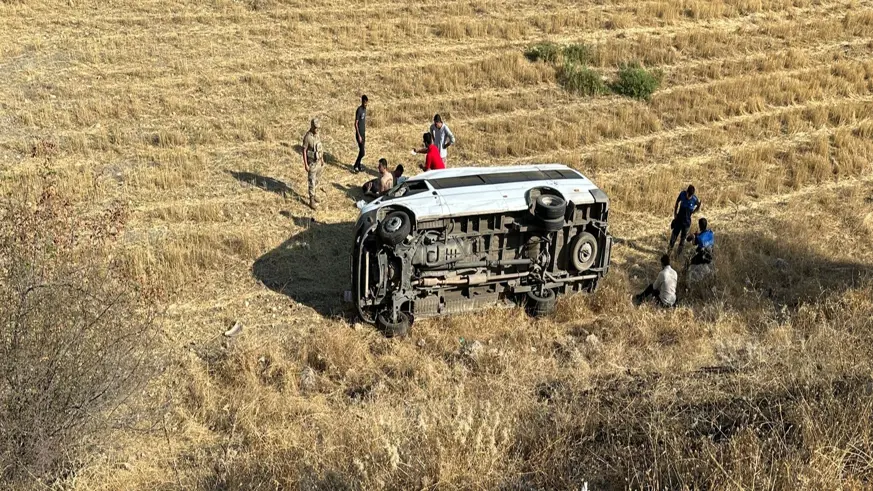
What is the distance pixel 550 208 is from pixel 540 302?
4.82 ft

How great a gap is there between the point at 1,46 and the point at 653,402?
19.3 m

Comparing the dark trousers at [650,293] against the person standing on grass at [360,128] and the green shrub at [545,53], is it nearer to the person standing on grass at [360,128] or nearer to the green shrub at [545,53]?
the person standing on grass at [360,128]

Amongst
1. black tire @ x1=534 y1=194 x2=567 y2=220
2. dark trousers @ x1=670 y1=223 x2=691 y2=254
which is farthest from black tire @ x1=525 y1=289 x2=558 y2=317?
dark trousers @ x1=670 y1=223 x2=691 y2=254

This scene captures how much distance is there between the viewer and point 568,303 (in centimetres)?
1037

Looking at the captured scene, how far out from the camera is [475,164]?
1531cm

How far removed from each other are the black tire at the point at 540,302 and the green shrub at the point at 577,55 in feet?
36.5

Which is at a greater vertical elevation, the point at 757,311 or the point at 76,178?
the point at 76,178

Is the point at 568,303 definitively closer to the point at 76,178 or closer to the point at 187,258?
the point at 187,258

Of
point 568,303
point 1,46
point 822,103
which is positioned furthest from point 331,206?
point 822,103

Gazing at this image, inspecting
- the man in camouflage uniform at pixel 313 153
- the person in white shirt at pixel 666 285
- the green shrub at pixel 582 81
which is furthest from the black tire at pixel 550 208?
the green shrub at pixel 582 81

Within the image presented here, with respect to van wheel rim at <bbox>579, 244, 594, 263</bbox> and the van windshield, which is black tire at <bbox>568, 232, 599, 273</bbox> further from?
the van windshield

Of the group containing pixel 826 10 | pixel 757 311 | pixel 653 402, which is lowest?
pixel 757 311

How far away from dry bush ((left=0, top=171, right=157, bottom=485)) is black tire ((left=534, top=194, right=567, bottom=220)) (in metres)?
5.00

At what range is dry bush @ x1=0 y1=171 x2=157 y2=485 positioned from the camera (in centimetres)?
596
